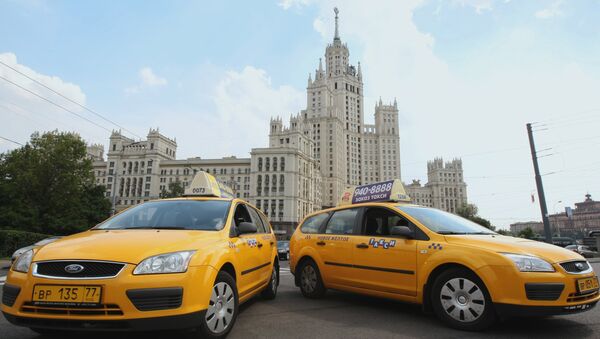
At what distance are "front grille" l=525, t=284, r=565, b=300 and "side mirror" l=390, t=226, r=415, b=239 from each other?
4.83 ft

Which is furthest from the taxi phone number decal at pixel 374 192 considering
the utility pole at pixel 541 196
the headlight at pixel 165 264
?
the utility pole at pixel 541 196

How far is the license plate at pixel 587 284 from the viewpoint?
4.07 m

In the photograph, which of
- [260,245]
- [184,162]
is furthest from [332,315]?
[184,162]

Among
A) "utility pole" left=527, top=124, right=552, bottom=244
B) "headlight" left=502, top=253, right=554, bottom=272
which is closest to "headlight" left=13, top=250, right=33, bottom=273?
"headlight" left=502, top=253, right=554, bottom=272

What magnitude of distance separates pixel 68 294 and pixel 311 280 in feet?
14.3

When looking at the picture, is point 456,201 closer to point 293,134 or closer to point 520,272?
point 293,134

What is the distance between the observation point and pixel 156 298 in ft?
10.6

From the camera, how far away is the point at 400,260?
5.08m

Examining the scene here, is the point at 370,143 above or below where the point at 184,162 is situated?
above

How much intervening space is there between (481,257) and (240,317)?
3.25m

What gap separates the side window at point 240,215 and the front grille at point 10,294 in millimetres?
2569

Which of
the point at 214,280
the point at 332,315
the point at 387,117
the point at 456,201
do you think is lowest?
the point at 332,315

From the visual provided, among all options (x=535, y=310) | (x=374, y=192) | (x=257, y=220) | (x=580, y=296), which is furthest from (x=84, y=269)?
(x=374, y=192)

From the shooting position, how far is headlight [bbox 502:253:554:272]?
4031 mm
